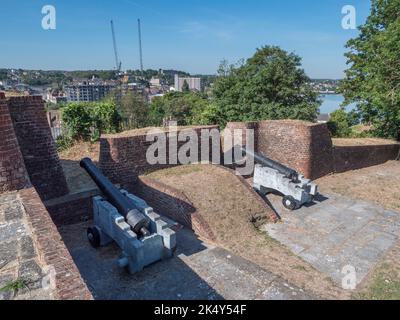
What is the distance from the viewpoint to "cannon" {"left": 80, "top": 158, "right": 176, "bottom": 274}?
184 inches

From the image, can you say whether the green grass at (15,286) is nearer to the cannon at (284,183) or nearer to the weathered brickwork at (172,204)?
the weathered brickwork at (172,204)

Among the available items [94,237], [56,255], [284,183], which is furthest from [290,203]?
[56,255]

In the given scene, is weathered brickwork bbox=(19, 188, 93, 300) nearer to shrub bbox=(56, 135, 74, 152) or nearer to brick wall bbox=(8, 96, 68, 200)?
brick wall bbox=(8, 96, 68, 200)

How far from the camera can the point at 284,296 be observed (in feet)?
13.8

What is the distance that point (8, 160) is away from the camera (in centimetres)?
398

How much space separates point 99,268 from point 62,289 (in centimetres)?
292

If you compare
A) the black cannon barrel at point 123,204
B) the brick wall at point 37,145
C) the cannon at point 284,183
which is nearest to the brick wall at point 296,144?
the cannon at point 284,183

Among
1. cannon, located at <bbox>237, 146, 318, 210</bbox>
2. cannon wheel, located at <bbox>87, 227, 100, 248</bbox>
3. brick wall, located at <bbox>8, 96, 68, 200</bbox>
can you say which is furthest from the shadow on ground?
cannon, located at <bbox>237, 146, 318, 210</bbox>

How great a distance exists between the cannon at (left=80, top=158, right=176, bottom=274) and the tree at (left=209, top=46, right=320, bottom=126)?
12.2 m

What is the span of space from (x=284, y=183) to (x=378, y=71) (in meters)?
9.22

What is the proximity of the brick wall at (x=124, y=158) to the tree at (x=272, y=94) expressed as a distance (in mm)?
9745

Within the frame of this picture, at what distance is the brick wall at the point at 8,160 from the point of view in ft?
12.9

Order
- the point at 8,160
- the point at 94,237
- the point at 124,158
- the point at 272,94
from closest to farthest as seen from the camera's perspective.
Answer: the point at 8,160 → the point at 94,237 → the point at 124,158 → the point at 272,94

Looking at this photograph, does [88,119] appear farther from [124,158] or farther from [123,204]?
[123,204]
